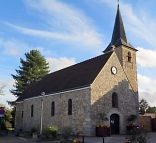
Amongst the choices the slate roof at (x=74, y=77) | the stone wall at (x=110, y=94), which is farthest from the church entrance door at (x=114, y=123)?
the slate roof at (x=74, y=77)

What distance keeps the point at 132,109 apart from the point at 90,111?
6876 mm

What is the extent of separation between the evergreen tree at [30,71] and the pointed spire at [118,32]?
2630cm

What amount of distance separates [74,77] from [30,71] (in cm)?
3165

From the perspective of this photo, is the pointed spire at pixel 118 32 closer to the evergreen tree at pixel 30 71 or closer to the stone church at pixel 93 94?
the stone church at pixel 93 94

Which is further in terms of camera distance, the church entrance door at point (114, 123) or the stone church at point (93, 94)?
the church entrance door at point (114, 123)

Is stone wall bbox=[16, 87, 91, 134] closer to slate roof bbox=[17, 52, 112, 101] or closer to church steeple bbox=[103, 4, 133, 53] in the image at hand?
slate roof bbox=[17, 52, 112, 101]

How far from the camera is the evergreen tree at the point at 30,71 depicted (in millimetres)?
63438

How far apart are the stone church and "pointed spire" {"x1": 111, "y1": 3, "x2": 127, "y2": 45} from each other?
66 centimetres

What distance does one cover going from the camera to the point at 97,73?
102ft

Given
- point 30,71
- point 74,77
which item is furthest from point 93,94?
point 30,71

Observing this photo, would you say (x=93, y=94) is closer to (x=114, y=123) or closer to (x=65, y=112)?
(x=114, y=123)

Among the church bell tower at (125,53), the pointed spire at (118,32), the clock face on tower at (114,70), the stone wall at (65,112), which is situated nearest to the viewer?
the stone wall at (65,112)

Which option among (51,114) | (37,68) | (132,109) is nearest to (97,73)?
(132,109)

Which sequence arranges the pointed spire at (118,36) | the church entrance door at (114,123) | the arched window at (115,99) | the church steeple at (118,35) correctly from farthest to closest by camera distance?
1. the church steeple at (118,35)
2. the pointed spire at (118,36)
3. the arched window at (115,99)
4. the church entrance door at (114,123)
